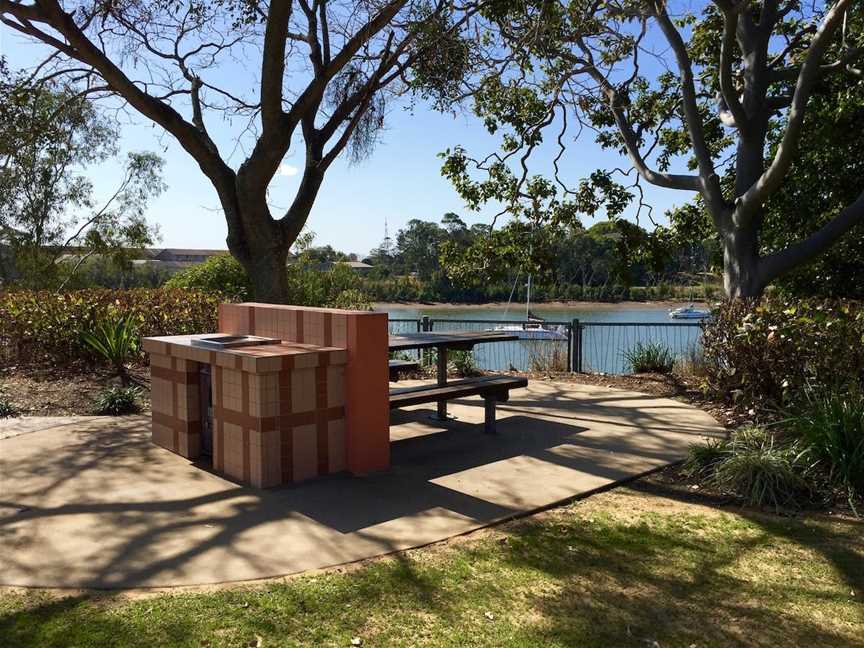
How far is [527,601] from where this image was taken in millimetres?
3473

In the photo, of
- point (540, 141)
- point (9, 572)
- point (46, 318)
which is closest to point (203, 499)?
point (9, 572)

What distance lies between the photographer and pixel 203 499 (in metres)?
4.96

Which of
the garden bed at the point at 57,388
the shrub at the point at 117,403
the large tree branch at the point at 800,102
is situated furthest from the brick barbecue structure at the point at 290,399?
the large tree branch at the point at 800,102

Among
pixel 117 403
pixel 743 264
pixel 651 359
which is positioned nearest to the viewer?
pixel 117 403

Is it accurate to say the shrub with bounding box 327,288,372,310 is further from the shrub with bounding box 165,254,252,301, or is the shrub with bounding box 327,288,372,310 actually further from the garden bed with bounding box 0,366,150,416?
the garden bed with bounding box 0,366,150,416

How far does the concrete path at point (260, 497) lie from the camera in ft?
12.8

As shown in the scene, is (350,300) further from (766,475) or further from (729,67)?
(766,475)

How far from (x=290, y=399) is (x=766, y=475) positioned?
3.57 meters

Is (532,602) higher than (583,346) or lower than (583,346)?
lower

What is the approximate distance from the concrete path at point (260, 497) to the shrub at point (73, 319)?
2.87 meters

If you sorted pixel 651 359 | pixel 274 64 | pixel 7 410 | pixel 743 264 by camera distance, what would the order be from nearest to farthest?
1. pixel 7 410
2. pixel 274 64
3. pixel 743 264
4. pixel 651 359

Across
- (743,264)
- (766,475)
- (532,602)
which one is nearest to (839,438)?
(766,475)

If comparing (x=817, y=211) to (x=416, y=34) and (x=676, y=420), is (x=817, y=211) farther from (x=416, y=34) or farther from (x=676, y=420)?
(x=416, y=34)

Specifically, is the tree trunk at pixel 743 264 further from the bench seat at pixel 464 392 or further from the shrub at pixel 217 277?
the shrub at pixel 217 277
